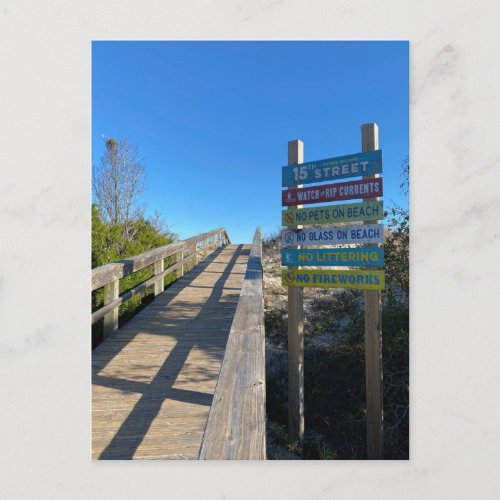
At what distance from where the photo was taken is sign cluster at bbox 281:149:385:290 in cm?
271

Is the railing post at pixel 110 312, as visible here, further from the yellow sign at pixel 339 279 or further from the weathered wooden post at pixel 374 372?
the weathered wooden post at pixel 374 372

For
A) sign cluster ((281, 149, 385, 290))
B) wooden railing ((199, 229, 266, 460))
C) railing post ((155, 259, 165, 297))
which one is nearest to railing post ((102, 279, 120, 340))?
A: railing post ((155, 259, 165, 297))

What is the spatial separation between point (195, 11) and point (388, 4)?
974 millimetres

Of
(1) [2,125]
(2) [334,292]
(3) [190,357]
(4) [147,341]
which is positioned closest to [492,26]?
(1) [2,125]

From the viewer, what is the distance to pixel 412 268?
1612mm

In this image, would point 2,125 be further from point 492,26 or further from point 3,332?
point 492,26


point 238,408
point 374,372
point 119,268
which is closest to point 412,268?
point 238,408

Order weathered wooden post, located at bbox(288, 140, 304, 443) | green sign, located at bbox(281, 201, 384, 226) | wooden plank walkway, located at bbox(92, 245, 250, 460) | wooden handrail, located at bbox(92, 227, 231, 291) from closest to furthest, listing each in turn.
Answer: wooden plank walkway, located at bbox(92, 245, 250, 460) → green sign, located at bbox(281, 201, 384, 226) → wooden handrail, located at bbox(92, 227, 231, 291) → weathered wooden post, located at bbox(288, 140, 304, 443)

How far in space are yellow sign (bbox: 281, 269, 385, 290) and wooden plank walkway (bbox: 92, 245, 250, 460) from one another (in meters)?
1.02

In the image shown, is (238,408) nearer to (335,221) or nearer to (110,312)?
(335,221)

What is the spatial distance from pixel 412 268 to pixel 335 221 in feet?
4.21

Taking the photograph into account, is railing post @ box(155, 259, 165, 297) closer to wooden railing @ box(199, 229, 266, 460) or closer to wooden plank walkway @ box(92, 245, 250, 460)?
wooden plank walkway @ box(92, 245, 250, 460)

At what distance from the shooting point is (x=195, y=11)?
1.62 m

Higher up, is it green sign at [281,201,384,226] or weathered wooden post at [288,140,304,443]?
green sign at [281,201,384,226]
